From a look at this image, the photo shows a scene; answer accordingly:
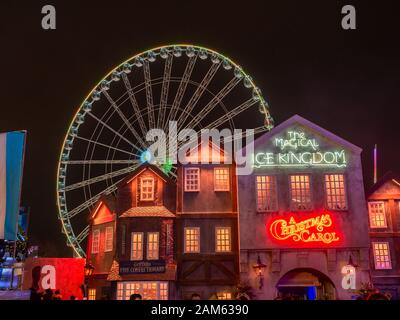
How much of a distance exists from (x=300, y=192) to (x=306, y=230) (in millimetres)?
2300

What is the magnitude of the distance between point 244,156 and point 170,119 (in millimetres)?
8394

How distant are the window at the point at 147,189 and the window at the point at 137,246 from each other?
2.31m

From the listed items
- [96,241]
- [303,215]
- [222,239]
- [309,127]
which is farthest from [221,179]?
[96,241]

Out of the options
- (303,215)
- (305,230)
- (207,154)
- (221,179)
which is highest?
(207,154)

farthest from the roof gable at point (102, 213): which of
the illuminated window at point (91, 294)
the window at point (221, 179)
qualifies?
the window at point (221, 179)

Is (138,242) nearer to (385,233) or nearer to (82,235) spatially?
(82,235)

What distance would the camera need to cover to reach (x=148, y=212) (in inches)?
1192

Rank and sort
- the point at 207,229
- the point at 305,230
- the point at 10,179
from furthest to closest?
1. the point at 207,229
2. the point at 305,230
3. the point at 10,179

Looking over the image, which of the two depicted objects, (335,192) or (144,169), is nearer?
(335,192)

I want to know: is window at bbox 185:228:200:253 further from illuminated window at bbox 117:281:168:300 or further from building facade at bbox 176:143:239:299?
illuminated window at bbox 117:281:168:300

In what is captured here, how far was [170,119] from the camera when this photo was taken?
36531 millimetres
